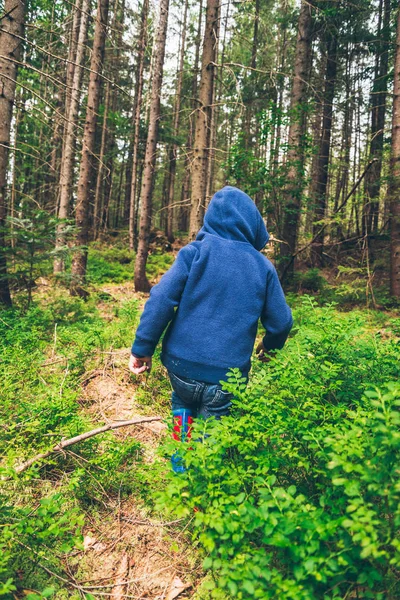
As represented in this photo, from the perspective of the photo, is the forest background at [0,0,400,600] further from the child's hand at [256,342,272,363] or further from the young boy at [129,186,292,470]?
the young boy at [129,186,292,470]

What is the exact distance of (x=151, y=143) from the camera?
1127 centimetres

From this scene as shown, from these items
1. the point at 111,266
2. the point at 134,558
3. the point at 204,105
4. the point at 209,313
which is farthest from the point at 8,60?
the point at 111,266

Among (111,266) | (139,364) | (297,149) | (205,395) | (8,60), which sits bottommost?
(205,395)

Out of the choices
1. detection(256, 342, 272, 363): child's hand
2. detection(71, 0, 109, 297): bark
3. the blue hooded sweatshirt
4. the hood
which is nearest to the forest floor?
the blue hooded sweatshirt

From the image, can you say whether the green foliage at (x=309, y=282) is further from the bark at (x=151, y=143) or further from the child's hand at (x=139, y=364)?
the child's hand at (x=139, y=364)

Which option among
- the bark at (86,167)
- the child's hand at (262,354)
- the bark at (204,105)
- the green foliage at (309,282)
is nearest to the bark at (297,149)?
the green foliage at (309,282)

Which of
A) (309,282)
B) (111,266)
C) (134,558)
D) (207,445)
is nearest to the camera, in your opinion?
(207,445)

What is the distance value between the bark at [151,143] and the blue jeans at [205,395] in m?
9.37

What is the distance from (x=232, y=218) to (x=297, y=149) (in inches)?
275

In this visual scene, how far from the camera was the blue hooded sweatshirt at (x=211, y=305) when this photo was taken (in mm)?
2504

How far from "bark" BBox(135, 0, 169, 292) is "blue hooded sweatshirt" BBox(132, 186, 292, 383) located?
926 centimetres

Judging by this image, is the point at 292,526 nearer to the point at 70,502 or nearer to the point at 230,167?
the point at 70,502

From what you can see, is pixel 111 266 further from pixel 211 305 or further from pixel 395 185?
pixel 211 305

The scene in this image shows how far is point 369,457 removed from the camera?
161 cm
